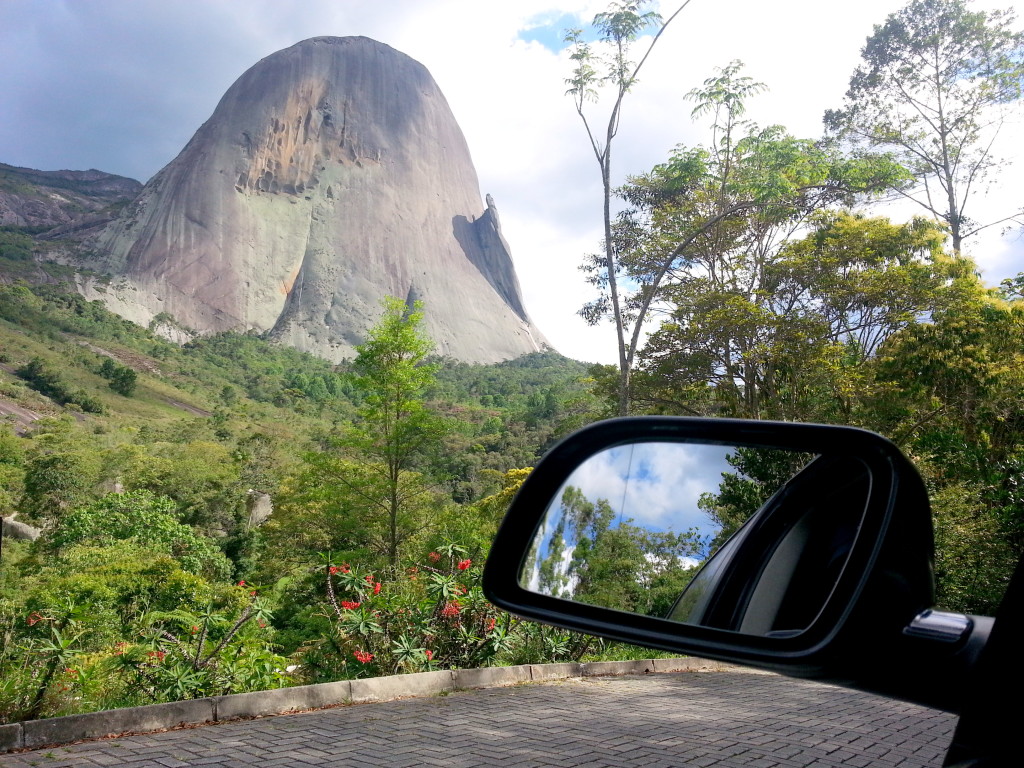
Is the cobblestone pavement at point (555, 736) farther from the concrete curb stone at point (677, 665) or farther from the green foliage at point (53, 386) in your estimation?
the green foliage at point (53, 386)

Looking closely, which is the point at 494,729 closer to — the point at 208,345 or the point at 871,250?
the point at 871,250

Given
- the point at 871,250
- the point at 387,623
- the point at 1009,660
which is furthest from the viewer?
the point at 871,250

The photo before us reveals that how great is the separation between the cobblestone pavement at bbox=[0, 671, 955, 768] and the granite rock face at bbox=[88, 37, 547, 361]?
82165mm

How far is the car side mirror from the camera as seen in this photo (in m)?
0.93

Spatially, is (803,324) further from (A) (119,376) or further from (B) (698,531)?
(A) (119,376)

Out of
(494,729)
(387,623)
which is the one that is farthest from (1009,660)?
(387,623)

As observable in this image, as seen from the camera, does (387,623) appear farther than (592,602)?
Yes

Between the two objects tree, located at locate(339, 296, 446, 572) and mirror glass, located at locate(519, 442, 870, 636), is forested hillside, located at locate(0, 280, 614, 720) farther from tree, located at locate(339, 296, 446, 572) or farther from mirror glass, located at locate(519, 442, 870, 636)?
mirror glass, located at locate(519, 442, 870, 636)

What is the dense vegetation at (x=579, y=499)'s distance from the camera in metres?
5.21

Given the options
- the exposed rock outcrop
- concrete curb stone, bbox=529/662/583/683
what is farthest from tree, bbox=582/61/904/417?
the exposed rock outcrop

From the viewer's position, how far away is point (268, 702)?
5.25 metres

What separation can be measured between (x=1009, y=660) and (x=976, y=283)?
15875 millimetres

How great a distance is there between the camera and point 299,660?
7336mm

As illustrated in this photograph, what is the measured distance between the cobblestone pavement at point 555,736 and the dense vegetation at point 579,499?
0.62 meters
